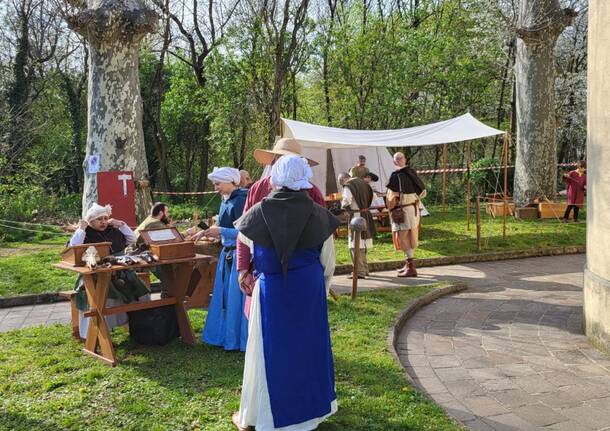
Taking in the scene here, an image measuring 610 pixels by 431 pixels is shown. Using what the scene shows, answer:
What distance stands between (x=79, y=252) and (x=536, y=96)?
13505mm

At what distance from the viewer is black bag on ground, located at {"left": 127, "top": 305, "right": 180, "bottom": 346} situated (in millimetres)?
5688

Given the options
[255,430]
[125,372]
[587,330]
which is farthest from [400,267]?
[255,430]

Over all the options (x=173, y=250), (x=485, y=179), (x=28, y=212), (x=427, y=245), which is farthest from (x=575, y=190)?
(x=28, y=212)

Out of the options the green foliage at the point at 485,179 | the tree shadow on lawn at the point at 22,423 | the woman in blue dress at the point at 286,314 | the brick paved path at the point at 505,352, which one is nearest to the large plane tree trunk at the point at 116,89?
the brick paved path at the point at 505,352

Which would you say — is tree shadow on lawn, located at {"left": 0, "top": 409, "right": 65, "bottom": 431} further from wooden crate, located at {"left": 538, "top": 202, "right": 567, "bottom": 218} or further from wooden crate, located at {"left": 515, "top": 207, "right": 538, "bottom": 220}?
wooden crate, located at {"left": 538, "top": 202, "right": 567, "bottom": 218}

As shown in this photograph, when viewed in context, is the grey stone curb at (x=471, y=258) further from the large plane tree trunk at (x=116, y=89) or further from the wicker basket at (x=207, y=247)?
the large plane tree trunk at (x=116, y=89)

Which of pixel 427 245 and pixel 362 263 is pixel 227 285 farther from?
pixel 427 245

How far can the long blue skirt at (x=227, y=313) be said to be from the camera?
5.42 meters

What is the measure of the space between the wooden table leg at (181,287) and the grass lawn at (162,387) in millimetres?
150

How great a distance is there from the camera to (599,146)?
5.40m

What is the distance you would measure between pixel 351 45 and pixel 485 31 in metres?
6.21

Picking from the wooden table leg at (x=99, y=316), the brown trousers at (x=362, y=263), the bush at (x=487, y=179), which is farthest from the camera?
the bush at (x=487, y=179)

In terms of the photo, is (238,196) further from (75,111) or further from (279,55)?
(75,111)

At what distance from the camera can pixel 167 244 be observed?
18.3 feet
